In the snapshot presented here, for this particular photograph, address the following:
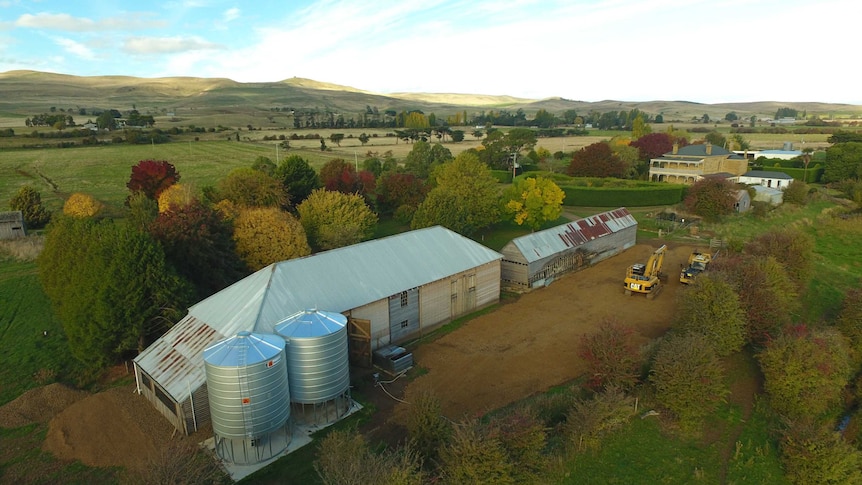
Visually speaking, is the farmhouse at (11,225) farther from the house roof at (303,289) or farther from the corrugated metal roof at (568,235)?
the corrugated metal roof at (568,235)

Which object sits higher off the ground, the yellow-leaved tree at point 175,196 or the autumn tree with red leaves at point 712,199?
the yellow-leaved tree at point 175,196

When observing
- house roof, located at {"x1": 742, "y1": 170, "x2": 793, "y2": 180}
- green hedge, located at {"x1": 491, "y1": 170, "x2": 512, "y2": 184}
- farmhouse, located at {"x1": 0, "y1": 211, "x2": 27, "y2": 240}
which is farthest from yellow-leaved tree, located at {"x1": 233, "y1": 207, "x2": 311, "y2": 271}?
house roof, located at {"x1": 742, "y1": 170, "x2": 793, "y2": 180}

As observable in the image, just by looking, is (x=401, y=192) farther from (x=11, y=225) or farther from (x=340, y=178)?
(x=11, y=225)

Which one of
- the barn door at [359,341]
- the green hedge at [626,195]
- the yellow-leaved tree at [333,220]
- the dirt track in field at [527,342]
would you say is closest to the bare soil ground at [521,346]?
the dirt track in field at [527,342]

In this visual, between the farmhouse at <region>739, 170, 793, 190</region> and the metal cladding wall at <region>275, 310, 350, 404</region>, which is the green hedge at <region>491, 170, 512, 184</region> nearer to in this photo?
the farmhouse at <region>739, 170, 793, 190</region>

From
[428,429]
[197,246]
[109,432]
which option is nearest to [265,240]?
[197,246]
